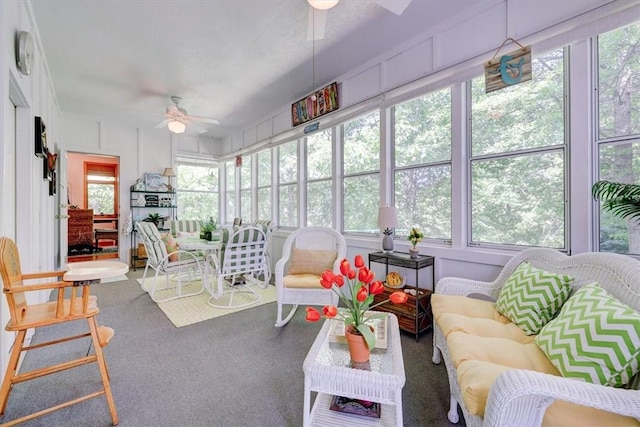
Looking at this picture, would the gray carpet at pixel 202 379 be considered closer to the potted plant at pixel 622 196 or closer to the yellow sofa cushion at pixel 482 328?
the yellow sofa cushion at pixel 482 328

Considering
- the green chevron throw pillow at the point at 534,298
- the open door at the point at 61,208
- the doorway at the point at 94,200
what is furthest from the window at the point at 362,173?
the doorway at the point at 94,200

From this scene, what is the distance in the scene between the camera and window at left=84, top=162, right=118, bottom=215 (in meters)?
8.15

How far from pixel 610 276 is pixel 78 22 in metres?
4.43

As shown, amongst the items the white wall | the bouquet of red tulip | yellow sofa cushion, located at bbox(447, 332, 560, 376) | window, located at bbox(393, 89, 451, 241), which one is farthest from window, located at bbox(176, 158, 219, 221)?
yellow sofa cushion, located at bbox(447, 332, 560, 376)

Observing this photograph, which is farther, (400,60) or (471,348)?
(400,60)

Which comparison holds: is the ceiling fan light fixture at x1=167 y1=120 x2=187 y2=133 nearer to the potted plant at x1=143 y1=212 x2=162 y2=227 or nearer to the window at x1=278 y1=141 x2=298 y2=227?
the window at x1=278 y1=141 x2=298 y2=227

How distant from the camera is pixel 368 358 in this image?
4.48 feet

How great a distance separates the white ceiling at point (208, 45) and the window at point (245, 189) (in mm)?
1813

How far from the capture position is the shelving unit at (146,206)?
18.6 feet

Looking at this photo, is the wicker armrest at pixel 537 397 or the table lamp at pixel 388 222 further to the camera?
the table lamp at pixel 388 222

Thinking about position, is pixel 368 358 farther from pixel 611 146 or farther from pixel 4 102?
pixel 4 102

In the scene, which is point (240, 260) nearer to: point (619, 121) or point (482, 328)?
point (482, 328)

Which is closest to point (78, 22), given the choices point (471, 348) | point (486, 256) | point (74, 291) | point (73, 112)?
point (74, 291)

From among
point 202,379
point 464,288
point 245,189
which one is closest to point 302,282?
point 202,379
